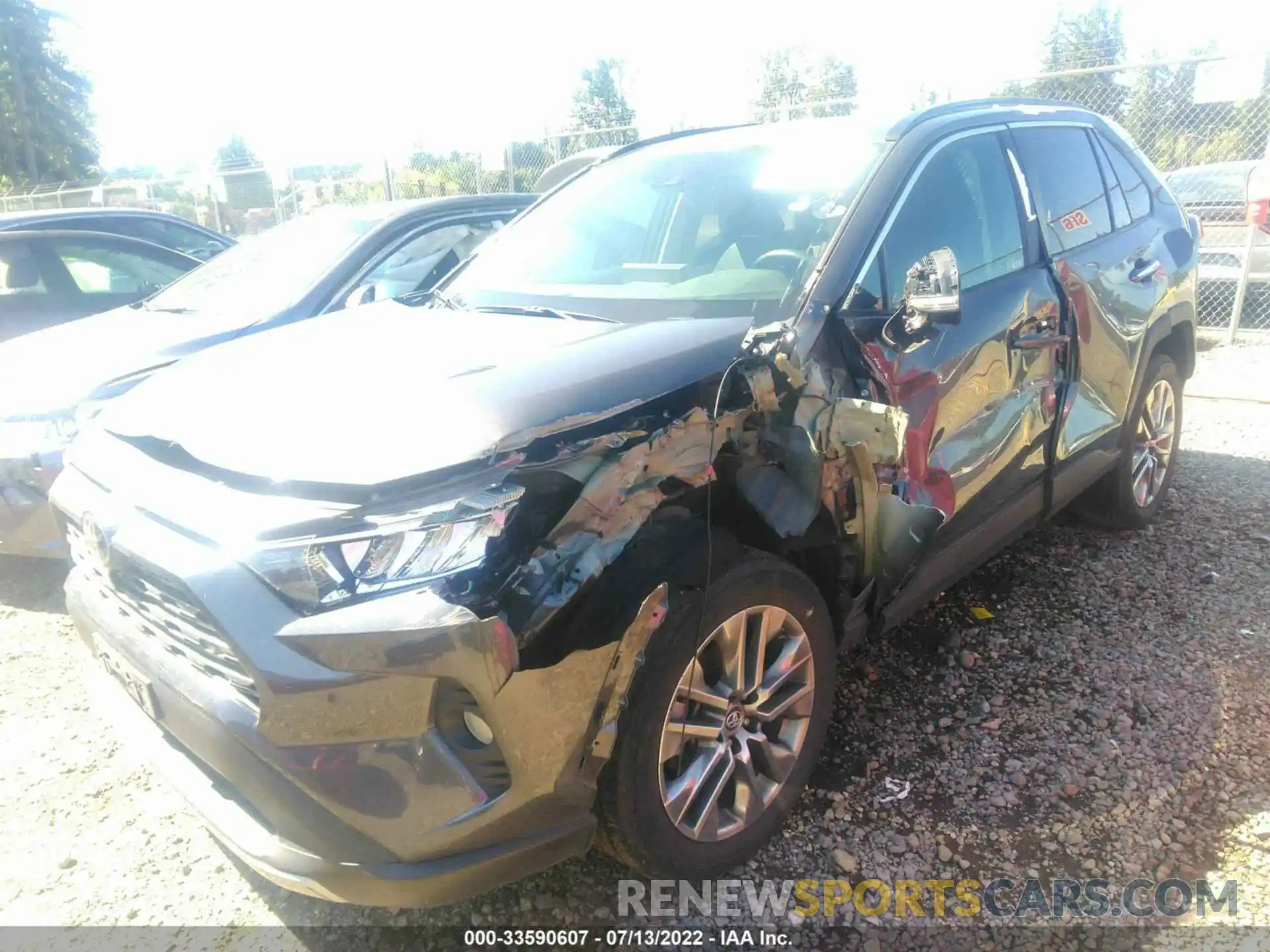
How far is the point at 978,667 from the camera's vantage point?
3258 millimetres

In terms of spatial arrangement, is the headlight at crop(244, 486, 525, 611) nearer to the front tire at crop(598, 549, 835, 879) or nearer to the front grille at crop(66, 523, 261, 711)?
the front grille at crop(66, 523, 261, 711)

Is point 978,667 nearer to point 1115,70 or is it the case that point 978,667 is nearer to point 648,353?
point 648,353

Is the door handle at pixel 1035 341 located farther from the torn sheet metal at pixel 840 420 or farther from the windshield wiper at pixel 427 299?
the windshield wiper at pixel 427 299

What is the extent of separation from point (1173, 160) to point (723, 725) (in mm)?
11835

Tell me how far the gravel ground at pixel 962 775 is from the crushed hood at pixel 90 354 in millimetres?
1023

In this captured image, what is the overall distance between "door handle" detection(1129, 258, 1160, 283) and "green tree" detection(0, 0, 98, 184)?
50.6 metres

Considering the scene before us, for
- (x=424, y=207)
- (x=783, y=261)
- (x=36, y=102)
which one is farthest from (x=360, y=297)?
(x=36, y=102)

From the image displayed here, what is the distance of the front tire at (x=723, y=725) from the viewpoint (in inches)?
77.7

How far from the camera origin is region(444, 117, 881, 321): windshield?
2641 millimetres

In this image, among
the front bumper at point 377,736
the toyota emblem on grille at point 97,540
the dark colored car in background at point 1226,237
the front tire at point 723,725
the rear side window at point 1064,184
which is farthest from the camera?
the dark colored car in background at point 1226,237

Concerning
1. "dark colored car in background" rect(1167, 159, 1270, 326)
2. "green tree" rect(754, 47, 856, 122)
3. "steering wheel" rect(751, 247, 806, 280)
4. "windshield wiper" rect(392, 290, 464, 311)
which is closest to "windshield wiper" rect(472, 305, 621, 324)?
"windshield wiper" rect(392, 290, 464, 311)

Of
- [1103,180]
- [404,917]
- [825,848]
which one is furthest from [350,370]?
[1103,180]

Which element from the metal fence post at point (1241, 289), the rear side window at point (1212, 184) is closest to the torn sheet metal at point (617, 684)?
the metal fence post at point (1241, 289)

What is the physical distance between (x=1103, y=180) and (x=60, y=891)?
4727 mm
